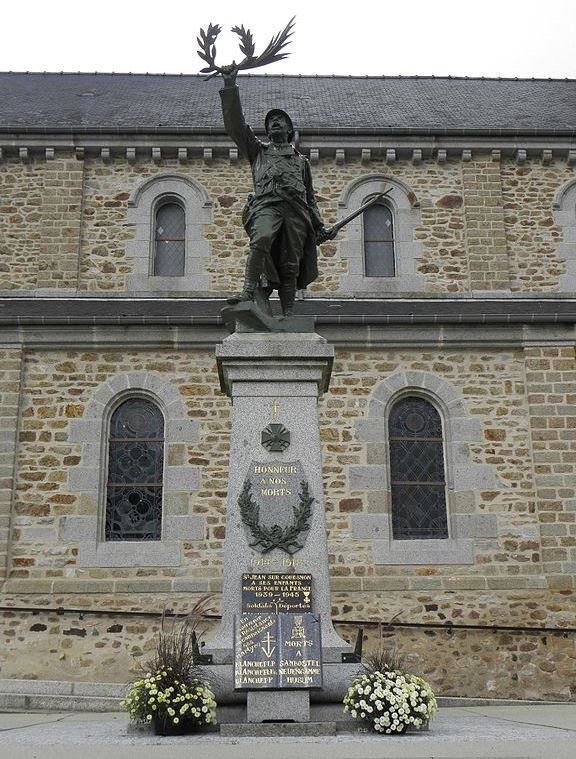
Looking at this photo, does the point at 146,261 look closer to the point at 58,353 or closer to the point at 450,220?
the point at 58,353

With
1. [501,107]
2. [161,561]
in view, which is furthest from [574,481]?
[501,107]

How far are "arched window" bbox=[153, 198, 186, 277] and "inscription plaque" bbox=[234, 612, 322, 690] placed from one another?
934cm

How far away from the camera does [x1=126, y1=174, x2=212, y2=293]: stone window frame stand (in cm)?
1475

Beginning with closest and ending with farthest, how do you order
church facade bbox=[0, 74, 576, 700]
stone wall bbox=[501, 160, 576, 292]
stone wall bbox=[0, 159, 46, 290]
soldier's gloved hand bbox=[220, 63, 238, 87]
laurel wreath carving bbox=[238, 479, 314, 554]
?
laurel wreath carving bbox=[238, 479, 314, 554] → soldier's gloved hand bbox=[220, 63, 238, 87] → church facade bbox=[0, 74, 576, 700] → stone wall bbox=[0, 159, 46, 290] → stone wall bbox=[501, 160, 576, 292]

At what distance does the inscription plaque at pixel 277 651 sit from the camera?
628 cm

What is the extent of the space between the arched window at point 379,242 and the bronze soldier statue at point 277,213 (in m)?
7.01

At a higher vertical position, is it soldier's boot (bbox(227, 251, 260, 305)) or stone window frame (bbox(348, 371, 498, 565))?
soldier's boot (bbox(227, 251, 260, 305))

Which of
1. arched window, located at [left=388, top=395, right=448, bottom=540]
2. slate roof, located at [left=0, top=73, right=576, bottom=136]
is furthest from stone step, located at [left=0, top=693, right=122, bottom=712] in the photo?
slate roof, located at [left=0, top=73, right=576, bottom=136]

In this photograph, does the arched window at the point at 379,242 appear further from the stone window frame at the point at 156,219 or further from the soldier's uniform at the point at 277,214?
the soldier's uniform at the point at 277,214

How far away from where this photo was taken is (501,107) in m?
17.9

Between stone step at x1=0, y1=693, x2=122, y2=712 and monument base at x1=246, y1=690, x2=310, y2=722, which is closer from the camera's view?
monument base at x1=246, y1=690, x2=310, y2=722

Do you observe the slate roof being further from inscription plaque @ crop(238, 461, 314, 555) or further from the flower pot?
the flower pot

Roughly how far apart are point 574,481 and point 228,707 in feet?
26.2

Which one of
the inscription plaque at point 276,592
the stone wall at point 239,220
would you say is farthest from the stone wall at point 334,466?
the inscription plaque at point 276,592
